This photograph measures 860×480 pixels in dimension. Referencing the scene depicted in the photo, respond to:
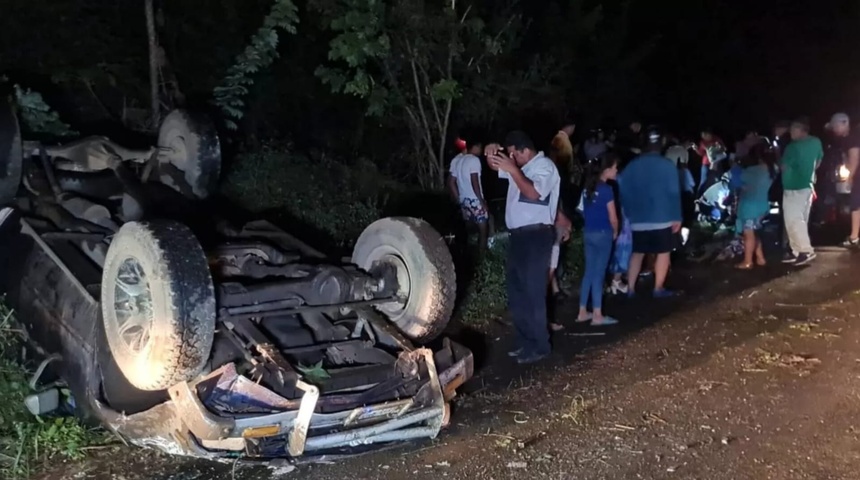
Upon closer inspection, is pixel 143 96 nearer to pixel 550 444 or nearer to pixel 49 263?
pixel 49 263

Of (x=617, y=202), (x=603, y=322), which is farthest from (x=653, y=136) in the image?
(x=603, y=322)

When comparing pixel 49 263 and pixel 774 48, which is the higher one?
pixel 774 48

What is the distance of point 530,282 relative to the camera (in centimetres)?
660

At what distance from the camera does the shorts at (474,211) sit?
9383mm

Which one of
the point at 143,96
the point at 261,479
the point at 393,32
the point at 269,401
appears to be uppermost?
the point at 393,32

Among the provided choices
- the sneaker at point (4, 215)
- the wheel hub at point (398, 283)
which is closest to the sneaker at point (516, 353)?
the wheel hub at point (398, 283)

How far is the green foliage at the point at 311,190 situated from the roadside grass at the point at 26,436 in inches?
180

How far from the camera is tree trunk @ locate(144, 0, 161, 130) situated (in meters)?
11.2

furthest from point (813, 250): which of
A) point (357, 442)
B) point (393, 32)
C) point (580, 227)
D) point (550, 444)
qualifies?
→ point (357, 442)

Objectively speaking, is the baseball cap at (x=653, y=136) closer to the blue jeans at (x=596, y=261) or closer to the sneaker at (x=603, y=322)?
the blue jeans at (x=596, y=261)

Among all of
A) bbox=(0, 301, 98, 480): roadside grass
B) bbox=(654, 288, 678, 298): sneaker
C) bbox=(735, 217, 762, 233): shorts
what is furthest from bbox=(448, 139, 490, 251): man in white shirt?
bbox=(0, 301, 98, 480): roadside grass

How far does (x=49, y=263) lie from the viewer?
560 centimetres

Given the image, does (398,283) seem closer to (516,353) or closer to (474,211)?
(516,353)

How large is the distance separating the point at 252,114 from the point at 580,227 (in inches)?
213
